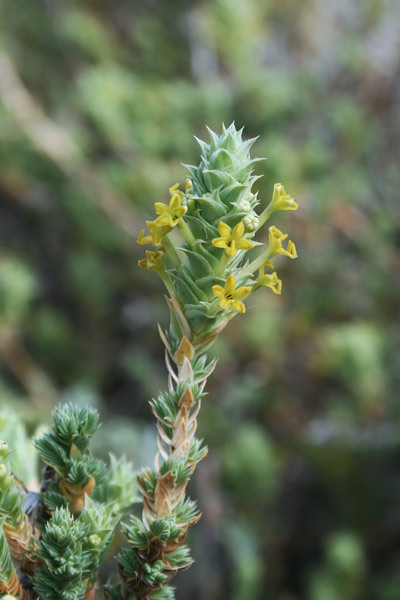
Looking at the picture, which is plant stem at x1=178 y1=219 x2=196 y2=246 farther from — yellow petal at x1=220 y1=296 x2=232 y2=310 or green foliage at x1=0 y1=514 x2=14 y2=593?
green foliage at x1=0 y1=514 x2=14 y2=593

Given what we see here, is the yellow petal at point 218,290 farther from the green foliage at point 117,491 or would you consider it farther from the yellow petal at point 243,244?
the green foliage at point 117,491

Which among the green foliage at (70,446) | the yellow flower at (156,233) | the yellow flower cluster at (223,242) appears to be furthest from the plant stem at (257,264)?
the green foliage at (70,446)

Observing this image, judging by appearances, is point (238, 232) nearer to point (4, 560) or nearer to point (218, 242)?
point (218, 242)

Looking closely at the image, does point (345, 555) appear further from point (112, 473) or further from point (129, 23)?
point (129, 23)

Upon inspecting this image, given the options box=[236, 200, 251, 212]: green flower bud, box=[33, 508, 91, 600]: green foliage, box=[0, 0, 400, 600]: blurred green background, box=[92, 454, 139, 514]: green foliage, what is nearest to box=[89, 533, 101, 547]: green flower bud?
box=[33, 508, 91, 600]: green foliage

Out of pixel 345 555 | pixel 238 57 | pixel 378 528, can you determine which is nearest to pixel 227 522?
pixel 345 555

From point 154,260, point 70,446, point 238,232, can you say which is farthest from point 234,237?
point 70,446
